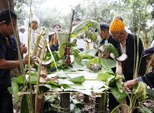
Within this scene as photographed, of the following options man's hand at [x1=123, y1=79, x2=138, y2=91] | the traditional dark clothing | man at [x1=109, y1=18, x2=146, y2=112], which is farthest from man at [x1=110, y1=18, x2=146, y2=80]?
the traditional dark clothing

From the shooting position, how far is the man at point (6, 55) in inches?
104

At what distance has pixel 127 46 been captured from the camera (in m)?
3.43

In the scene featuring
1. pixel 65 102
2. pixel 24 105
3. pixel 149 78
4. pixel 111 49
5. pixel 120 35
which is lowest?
pixel 65 102

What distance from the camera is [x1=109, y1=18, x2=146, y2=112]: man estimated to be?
3.21 m

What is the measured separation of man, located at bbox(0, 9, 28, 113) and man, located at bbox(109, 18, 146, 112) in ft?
3.67

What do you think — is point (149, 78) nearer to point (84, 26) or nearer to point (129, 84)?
point (129, 84)

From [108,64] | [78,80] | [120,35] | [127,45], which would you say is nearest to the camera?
[78,80]

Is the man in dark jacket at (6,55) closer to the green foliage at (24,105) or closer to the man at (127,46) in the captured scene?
the green foliage at (24,105)

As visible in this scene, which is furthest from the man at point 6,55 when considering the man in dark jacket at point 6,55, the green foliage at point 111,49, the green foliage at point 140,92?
the green foliage at point 111,49

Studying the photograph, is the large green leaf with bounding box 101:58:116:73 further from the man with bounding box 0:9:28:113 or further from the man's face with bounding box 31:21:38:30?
the man's face with bounding box 31:21:38:30

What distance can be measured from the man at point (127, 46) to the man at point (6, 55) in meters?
1.12

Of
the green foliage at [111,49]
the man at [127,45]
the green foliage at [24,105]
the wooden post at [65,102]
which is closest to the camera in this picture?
the green foliage at [24,105]

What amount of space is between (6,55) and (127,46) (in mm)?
1423

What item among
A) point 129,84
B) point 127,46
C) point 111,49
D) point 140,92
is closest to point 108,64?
point 111,49
